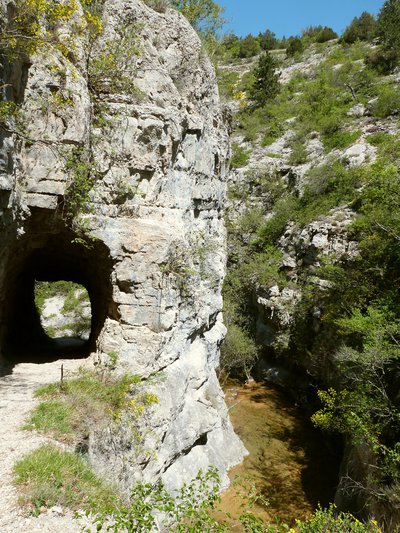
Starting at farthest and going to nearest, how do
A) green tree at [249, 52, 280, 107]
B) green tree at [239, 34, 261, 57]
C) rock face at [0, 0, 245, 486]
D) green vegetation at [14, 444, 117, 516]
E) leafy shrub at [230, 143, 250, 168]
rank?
green tree at [239, 34, 261, 57] < green tree at [249, 52, 280, 107] < leafy shrub at [230, 143, 250, 168] < rock face at [0, 0, 245, 486] < green vegetation at [14, 444, 117, 516]

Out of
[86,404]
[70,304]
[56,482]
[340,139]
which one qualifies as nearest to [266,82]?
[340,139]

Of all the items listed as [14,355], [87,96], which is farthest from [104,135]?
[14,355]

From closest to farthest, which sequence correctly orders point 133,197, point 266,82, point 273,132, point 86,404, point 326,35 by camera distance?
point 86,404 < point 133,197 < point 273,132 < point 266,82 < point 326,35

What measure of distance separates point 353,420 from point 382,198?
9824mm

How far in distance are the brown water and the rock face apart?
2907 millimetres

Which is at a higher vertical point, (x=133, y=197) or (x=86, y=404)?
(x=133, y=197)

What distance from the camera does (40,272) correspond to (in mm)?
16703

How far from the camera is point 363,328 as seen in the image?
1237cm

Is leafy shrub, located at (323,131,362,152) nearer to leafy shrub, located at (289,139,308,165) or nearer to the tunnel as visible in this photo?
leafy shrub, located at (289,139,308,165)

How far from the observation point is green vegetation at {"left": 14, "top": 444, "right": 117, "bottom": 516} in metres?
4.50

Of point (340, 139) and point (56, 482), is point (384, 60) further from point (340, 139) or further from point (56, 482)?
point (56, 482)

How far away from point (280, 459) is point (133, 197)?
12.8 m

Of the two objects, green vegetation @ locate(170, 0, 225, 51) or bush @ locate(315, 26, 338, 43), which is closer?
green vegetation @ locate(170, 0, 225, 51)

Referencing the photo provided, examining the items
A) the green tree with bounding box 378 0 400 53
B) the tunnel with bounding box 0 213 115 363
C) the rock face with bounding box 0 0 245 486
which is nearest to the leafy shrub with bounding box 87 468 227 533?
the rock face with bounding box 0 0 245 486
